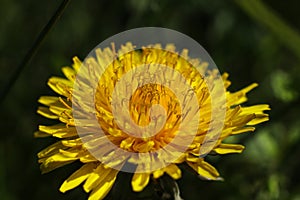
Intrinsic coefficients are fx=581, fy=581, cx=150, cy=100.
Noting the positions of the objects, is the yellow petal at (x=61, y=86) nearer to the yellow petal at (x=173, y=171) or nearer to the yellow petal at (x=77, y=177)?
the yellow petal at (x=77, y=177)

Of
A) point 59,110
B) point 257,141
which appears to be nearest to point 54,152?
point 59,110

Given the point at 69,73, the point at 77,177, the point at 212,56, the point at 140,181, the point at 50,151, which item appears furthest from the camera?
the point at 212,56

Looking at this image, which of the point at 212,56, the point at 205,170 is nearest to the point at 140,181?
the point at 205,170

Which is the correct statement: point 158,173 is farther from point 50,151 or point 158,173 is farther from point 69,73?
point 69,73

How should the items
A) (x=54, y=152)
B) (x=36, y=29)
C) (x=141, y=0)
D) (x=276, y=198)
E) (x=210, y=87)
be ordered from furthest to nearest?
(x=36, y=29) → (x=141, y=0) → (x=276, y=198) → (x=210, y=87) → (x=54, y=152)

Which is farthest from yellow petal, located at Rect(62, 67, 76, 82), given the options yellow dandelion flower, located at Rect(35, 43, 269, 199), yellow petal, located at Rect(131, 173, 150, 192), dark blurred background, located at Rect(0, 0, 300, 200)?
yellow petal, located at Rect(131, 173, 150, 192)

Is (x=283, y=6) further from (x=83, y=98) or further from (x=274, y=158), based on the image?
(x=83, y=98)

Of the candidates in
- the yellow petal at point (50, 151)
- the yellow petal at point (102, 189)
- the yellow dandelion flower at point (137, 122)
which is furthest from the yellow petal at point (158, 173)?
the yellow petal at point (50, 151)
